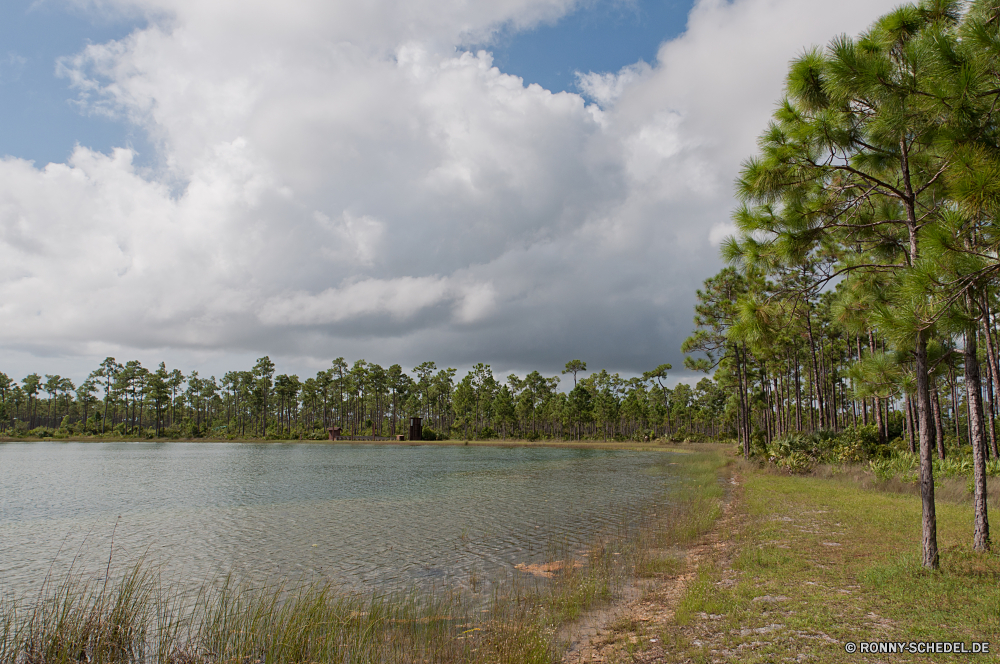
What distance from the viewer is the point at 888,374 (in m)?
9.69

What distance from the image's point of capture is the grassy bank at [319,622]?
6250 mm

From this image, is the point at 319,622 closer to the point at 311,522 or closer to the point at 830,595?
the point at 830,595

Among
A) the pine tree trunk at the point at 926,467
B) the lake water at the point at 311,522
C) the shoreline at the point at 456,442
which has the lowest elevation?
the shoreline at the point at 456,442

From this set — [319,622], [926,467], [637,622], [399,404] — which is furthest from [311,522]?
[399,404]

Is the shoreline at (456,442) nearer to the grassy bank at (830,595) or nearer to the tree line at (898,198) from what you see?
the grassy bank at (830,595)

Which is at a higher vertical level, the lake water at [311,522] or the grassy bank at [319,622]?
the grassy bank at [319,622]

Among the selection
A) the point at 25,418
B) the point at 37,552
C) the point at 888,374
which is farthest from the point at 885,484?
the point at 25,418

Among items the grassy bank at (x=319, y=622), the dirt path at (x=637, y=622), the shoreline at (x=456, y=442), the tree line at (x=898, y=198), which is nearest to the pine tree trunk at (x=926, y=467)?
the tree line at (x=898, y=198)

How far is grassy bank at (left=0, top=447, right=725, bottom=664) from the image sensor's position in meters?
6.25

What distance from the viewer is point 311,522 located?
17.6 metres

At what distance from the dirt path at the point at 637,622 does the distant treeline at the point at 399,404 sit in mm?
80690

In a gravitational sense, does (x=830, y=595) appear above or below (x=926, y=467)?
below

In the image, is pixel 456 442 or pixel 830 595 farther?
pixel 456 442

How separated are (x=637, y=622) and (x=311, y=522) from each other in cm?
1362
